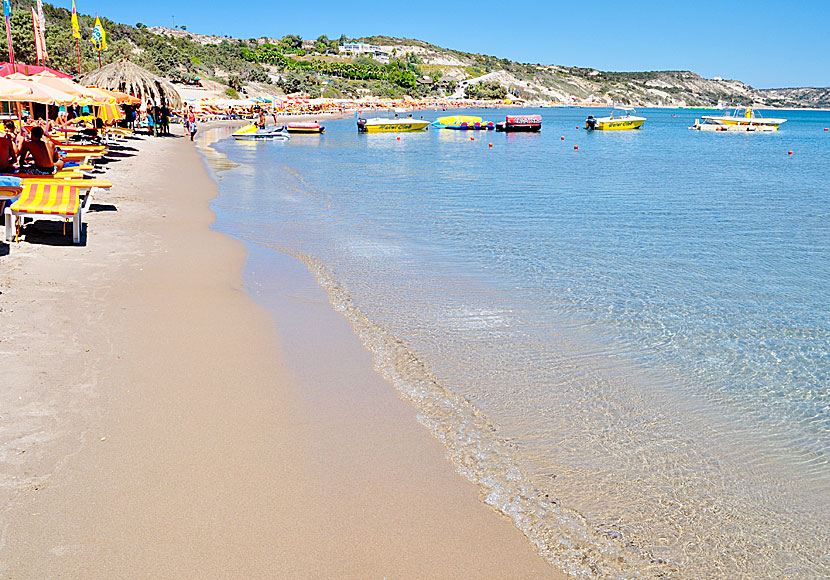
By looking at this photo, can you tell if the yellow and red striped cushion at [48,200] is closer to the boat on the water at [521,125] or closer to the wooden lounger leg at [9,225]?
the wooden lounger leg at [9,225]

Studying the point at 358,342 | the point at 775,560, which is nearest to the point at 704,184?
the point at 358,342

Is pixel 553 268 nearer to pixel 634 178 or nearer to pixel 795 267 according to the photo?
pixel 795 267

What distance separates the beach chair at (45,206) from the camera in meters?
8.97

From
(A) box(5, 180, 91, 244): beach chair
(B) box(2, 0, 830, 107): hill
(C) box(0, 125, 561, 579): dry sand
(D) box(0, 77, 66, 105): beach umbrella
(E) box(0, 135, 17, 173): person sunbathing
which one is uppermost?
(B) box(2, 0, 830, 107): hill

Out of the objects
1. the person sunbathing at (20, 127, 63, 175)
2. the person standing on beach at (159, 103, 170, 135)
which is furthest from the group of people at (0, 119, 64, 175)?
the person standing on beach at (159, 103, 170, 135)

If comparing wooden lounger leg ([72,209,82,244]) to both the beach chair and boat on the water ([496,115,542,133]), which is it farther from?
boat on the water ([496,115,542,133])

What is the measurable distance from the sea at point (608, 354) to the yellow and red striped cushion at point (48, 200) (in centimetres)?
276

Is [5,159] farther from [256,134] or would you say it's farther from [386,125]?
[386,125]

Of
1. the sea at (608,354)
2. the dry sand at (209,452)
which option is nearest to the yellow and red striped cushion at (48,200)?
the dry sand at (209,452)

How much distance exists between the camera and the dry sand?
3.51 metres

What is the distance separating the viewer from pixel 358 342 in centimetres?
683

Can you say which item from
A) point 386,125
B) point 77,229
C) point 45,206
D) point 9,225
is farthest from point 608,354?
point 386,125

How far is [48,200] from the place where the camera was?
9336 millimetres

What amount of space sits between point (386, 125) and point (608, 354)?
47.7 meters
